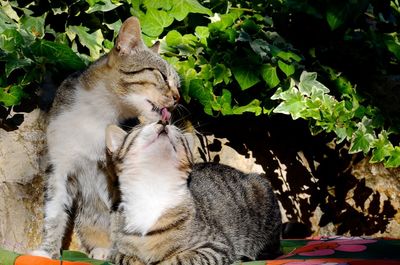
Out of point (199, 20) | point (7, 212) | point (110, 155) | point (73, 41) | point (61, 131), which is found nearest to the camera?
point (110, 155)

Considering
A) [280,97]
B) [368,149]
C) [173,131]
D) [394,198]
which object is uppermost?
[173,131]

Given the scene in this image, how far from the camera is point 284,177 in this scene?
378cm

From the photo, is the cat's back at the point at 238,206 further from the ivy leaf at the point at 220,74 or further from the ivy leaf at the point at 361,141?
the ivy leaf at the point at 361,141

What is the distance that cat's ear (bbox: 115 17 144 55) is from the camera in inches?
118

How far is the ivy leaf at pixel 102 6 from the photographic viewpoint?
133 inches

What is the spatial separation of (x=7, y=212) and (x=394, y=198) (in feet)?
7.65

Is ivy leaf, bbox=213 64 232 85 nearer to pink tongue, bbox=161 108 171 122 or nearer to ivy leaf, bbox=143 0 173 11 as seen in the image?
ivy leaf, bbox=143 0 173 11

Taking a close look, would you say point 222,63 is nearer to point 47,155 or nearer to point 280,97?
point 280,97

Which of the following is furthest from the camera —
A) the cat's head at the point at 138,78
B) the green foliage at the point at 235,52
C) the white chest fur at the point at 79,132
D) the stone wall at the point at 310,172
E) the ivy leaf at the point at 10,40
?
the stone wall at the point at 310,172

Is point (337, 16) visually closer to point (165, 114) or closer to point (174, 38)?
point (174, 38)

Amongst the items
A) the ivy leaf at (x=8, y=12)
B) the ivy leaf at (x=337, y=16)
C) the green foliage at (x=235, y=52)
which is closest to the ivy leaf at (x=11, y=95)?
the green foliage at (x=235, y=52)

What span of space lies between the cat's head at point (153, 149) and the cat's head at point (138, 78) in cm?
40

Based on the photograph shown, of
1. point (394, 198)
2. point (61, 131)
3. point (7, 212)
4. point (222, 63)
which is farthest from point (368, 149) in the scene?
point (7, 212)

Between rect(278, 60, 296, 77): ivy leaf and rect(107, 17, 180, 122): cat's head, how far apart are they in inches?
26.7
